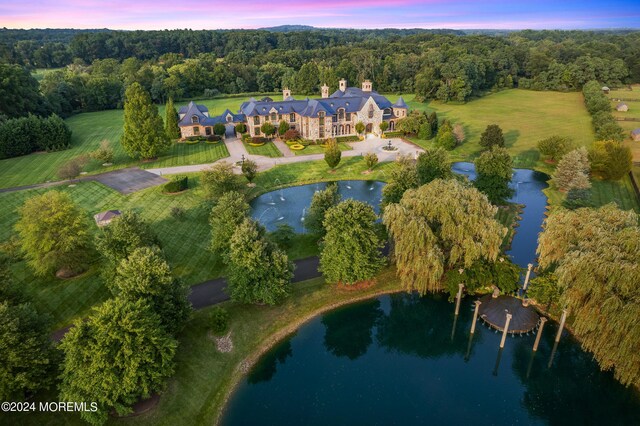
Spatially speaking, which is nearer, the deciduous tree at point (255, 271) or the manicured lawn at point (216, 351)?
the manicured lawn at point (216, 351)

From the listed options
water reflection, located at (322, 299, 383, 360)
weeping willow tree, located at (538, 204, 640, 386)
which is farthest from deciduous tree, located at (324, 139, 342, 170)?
weeping willow tree, located at (538, 204, 640, 386)

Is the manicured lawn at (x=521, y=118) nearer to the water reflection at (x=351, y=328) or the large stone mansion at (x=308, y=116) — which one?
the large stone mansion at (x=308, y=116)

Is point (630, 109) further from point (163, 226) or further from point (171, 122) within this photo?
point (163, 226)

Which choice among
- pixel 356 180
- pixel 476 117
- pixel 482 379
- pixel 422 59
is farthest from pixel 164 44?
pixel 482 379

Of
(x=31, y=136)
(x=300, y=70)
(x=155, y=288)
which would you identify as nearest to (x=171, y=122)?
(x=31, y=136)

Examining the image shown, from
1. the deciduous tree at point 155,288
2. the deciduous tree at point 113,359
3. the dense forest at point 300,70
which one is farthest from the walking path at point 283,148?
the deciduous tree at point 113,359

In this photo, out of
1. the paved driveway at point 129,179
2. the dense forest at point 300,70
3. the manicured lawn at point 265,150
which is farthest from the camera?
the dense forest at point 300,70

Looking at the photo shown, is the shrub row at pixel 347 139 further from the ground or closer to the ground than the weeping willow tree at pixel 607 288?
closer to the ground
